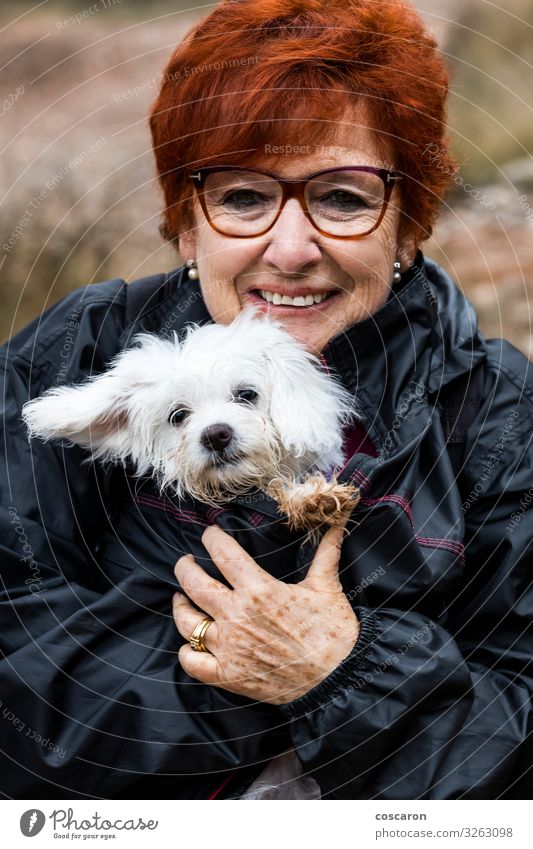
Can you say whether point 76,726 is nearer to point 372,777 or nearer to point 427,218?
point 372,777

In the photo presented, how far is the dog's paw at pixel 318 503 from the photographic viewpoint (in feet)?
6.68

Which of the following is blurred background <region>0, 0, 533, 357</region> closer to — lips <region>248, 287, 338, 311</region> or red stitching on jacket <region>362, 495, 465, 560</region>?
lips <region>248, 287, 338, 311</region>

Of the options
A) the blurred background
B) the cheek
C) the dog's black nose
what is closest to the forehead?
the cheek

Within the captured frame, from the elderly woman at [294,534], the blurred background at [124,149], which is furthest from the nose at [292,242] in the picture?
the blurred background at [124,149]

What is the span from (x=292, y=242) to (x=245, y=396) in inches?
15.7

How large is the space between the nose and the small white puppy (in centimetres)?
16

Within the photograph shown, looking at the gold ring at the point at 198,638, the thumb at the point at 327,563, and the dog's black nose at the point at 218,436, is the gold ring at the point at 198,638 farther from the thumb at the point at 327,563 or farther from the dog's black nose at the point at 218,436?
the dog's black nose at the point at 218,436

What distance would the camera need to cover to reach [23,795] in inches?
82.5

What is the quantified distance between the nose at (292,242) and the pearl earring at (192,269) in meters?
0.26

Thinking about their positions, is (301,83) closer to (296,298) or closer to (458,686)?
(296,298)

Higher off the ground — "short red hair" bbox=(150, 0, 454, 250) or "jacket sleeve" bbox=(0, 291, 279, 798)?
"short red hair" bbox=(150, 0, 454, 250)

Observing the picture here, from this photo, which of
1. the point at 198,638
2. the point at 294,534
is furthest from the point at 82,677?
the point at 294,534

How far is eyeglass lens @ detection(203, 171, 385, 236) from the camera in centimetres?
221

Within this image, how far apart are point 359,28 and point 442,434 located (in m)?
1.01
